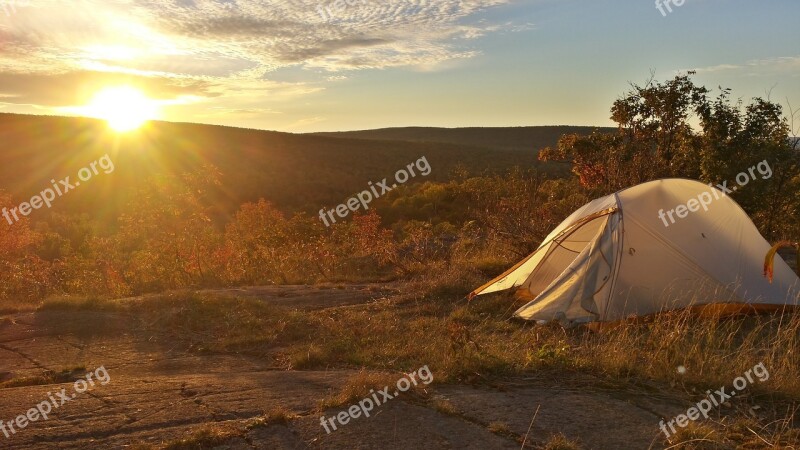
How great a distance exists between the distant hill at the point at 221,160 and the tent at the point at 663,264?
20387mm

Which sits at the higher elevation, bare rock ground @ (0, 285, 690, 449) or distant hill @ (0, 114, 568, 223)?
distant hill @ (0, 114, 568, 223)

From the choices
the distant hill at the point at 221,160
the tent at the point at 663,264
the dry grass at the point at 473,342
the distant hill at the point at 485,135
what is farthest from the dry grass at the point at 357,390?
the distant hill at the point at 485,135

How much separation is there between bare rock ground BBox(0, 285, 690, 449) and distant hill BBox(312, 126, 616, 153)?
3426 inches

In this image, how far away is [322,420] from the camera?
4.61 metres

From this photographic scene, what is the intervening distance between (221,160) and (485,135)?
59092 millimetres

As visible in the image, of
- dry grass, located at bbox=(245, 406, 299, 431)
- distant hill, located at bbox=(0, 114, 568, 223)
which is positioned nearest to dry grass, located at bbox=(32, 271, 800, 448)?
dry grass, located at bbox=(245, 406, 299, 431)

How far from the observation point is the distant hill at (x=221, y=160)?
36.2m

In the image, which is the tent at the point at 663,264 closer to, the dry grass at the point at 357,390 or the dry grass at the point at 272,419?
the dry grass at the point at 357,390

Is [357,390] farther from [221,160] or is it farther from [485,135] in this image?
[485,135]

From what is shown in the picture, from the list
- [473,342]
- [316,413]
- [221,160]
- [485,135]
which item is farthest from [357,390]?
[485,135]

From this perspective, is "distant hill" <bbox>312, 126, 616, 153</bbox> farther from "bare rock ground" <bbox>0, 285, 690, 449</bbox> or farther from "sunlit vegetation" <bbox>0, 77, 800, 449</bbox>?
"bare rock ground" <bbox>0, 285, 690, 449</bbox>

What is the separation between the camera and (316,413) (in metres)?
4.76

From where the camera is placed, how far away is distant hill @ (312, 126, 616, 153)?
94875 millimetres

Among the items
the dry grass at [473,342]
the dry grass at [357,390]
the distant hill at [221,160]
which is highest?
the distant hill at [221,160]
